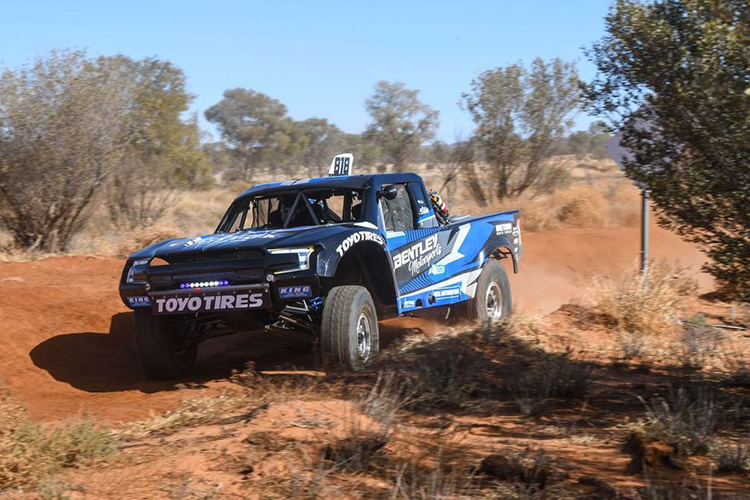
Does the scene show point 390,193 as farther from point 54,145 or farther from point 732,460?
point 54,145

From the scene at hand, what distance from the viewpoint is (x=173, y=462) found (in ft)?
16.5

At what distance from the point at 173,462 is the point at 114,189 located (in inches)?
603

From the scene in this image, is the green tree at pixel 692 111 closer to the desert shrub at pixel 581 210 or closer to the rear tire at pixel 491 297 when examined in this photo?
the rear tire at pixel 491 297

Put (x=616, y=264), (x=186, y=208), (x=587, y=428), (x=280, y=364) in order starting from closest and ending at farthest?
(x=587, y=428)
(x=280, y=364)
(x=616, y=264)
(x=186, y=208)

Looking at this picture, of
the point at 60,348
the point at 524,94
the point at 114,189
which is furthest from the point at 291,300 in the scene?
the point at 524,94

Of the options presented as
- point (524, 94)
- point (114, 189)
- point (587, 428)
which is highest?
point (524, 94)

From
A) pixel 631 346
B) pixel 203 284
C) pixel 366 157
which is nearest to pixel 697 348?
pixel 631 346

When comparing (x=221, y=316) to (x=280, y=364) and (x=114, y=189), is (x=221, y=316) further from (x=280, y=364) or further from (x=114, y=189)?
(x=114, y=189)

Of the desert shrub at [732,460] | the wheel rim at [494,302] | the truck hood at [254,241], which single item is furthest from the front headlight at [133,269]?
the desert shrub at [732,460]

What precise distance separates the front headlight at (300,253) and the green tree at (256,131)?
119 feet

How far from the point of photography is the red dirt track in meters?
7.55

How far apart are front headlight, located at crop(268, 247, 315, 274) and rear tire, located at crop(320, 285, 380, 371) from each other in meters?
0.51

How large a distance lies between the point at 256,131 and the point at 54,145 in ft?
99.6

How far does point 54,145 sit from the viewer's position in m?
15.8
